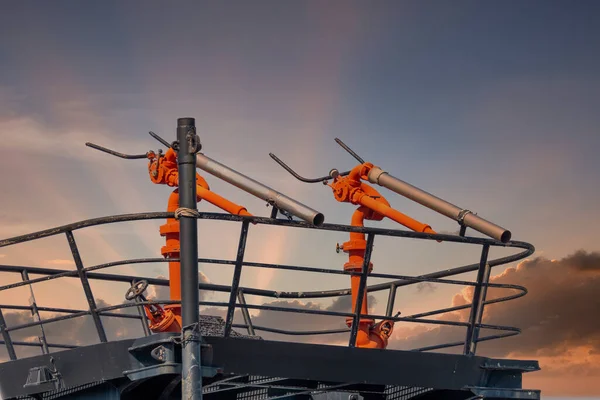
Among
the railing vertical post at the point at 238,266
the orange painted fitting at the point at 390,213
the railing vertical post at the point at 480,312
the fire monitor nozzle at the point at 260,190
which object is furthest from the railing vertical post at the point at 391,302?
the railing vertical post at the point at 238,266

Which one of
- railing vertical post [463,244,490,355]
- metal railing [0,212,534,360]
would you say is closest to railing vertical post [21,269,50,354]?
metal railing [0,212,534,360]

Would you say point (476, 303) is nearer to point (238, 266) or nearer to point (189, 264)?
point (238, 266)

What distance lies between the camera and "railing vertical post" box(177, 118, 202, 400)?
1086cm

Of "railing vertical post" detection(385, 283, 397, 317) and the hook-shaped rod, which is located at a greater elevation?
the hook-shaped rod

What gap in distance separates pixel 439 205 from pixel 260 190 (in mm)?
2469

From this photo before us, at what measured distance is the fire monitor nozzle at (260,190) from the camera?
11734 mm

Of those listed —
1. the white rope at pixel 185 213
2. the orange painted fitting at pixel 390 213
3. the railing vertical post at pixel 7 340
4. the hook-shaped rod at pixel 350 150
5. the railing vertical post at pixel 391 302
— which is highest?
the hook-shaped rod at pixel 350 150

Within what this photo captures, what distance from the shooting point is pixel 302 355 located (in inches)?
476

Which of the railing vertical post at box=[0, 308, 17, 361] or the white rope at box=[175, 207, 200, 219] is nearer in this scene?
the white rope at box=[175, 207, 200, 219]

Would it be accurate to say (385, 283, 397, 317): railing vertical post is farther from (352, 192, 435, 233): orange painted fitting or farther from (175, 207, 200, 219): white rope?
(175, 207, 200, 219): white rope

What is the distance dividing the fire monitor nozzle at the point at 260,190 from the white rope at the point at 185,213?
117cm

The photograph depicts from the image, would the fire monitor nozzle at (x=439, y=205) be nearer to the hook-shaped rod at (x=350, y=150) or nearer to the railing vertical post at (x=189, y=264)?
the hook-shaped rod at (x=350, y=150)

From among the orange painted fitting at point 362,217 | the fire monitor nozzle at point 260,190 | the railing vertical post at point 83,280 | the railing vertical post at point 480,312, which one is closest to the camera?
the railing vertical post at point 83,280

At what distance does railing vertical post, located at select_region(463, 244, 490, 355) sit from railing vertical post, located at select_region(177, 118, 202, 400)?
365cm
